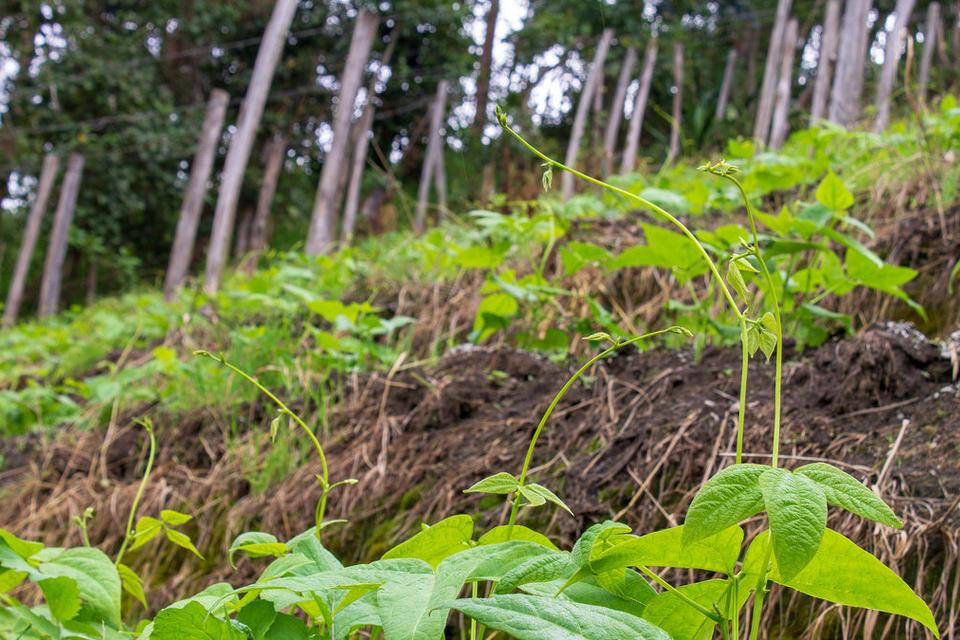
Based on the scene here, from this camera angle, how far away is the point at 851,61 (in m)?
5.01

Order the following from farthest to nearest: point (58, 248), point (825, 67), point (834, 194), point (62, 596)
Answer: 1. point (58, 248)
2. point (825, 67)
3. point (834, 194)
4. point (62, 596)

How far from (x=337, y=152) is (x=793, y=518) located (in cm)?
645

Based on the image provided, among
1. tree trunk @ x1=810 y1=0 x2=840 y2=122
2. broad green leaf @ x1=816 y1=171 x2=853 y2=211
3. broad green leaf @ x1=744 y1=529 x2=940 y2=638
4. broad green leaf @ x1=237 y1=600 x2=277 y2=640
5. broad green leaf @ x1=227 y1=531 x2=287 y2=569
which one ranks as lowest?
broad green leaf @ x1=237 y1=600 x2=277 y2=640

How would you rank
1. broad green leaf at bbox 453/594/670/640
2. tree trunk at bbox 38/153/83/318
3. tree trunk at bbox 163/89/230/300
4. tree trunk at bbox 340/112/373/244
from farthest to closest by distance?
tree trunk at bbox 340/112/373/244 → tree trunk at bbox 38/153/83/318 → tree trunk at bbox 163/89/230/300 → broad green leaf at bbox 453/594/670/640

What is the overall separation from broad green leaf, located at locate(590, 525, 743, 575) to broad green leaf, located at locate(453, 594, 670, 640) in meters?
0.08

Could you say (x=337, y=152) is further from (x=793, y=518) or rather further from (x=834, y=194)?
(x=793, y=518)

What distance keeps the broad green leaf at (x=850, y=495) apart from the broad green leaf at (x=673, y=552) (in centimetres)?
8

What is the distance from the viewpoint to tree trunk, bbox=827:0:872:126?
4.95 metres

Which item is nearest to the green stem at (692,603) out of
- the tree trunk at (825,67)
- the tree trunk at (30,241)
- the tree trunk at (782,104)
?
the tree trunk at (825,67)

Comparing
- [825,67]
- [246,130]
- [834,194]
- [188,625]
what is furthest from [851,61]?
[188,625]

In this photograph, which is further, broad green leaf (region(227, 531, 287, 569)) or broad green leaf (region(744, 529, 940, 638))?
broad green leaf (region(227, 531, 287, 569))

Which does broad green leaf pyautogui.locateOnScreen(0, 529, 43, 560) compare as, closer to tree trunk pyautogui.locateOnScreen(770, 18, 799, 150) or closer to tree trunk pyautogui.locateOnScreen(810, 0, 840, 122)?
tree trunk pyautogui.locateOnScreen(810, 0, 840, 122)

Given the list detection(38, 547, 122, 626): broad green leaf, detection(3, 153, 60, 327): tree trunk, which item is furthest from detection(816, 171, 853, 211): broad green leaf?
detection(3, 153, 60, 327): tree trunk

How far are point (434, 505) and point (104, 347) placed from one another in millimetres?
3687
